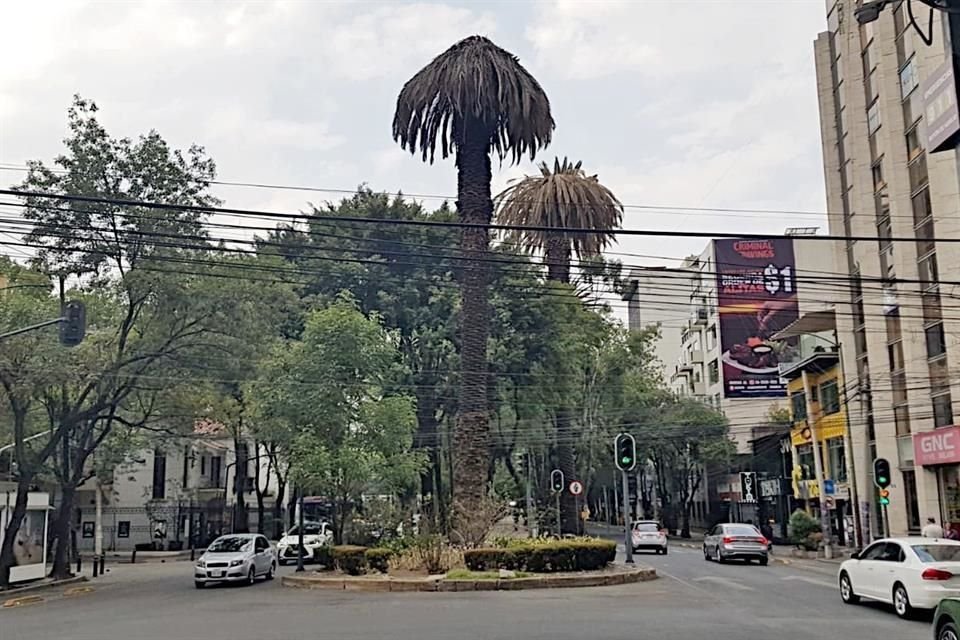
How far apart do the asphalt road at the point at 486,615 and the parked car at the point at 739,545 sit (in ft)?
27.3

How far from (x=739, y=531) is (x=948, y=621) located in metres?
23.8

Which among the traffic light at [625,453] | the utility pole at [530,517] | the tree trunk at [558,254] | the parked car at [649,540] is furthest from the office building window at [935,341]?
the utility pole at [530,517]

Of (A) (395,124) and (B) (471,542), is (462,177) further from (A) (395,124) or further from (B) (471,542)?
(B) (471,542)

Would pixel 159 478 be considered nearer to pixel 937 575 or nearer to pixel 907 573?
pixel 907 573

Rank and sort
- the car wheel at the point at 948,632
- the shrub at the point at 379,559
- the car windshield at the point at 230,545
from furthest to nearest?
the car windshield at the point at 230,545 → the shrub at the point at 379,559 → the car wheel at the point at 948,632

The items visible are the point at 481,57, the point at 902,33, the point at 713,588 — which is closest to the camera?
the point at 713,588

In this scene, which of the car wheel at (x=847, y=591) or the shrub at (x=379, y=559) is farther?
the shrub at (x=379, y=559)

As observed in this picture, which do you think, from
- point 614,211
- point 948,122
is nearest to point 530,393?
point 614,211

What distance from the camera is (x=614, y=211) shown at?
4366cm

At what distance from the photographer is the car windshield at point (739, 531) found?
34.2m

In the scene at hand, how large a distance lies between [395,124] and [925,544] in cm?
1904

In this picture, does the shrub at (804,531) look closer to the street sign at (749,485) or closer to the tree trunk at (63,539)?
the street sign at (749,485)

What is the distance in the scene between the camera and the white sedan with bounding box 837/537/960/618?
15953 millimetres

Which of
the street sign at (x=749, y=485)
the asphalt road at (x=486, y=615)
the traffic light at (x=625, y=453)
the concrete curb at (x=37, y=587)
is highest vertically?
the traffic light at (x=625, y=453)
